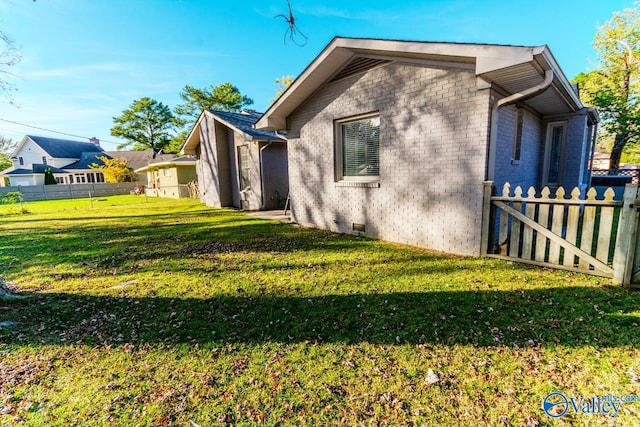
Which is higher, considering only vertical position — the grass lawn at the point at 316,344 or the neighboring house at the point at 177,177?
the neighboring house at the point at 177,177

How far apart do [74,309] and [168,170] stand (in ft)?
76.5

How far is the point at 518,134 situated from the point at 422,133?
2.89 meters

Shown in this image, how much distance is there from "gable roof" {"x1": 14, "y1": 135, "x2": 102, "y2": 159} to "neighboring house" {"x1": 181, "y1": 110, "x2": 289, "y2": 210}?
135ft

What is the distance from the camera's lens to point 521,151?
22.7ft

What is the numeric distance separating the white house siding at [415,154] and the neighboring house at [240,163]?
428 centimetres

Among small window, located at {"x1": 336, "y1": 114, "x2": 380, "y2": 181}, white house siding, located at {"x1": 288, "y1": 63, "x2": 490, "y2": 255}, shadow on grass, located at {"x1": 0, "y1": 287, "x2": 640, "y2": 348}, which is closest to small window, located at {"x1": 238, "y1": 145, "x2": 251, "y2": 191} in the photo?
white house siding, located at {"x1": 288, "y1": 63, "x2": 490, "y2": 255}

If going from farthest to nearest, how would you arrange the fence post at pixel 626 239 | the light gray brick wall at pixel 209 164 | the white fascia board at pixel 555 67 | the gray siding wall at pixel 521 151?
1. the light gray brick wall at pixel 209 164
2. the gray siding wall at pixel 521 151
3. the white fascia board at pixel 555 67
4. the fence post at pixel 626 239

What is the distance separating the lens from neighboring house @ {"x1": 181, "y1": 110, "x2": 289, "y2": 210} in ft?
39.4

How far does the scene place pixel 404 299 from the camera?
11.8ft

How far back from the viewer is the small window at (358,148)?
22.4ft

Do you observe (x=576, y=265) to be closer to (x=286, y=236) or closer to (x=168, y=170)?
(x=286, y=236)

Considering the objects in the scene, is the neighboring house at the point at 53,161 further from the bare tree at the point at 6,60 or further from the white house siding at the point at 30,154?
the bare tree at the point at 6,60

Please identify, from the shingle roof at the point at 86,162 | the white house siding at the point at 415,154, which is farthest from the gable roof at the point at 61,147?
the white house siding at the point at 415,154

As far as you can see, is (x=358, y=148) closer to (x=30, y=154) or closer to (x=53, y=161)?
(x=53, y=161)
